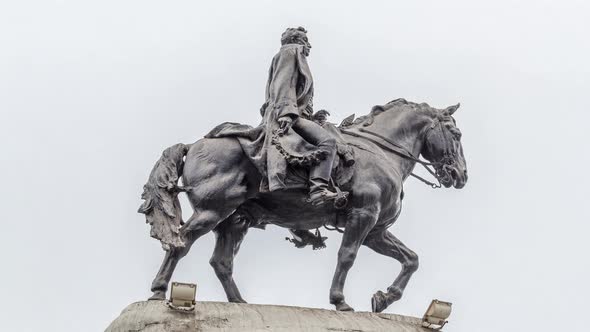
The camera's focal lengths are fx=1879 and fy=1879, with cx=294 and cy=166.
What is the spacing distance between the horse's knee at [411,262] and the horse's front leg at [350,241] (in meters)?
1.16

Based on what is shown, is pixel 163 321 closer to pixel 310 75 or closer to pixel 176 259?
pixel 176 259

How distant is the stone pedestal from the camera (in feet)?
72.7

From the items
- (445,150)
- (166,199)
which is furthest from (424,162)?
(166,199)

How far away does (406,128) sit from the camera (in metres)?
25.3

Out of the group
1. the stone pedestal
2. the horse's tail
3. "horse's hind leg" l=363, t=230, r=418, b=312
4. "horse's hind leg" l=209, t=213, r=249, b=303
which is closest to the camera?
the stone pedestal

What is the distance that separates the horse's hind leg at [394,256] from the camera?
2464 cm

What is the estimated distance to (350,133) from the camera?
25.0m

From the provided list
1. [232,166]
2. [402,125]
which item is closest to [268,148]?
[232,166]

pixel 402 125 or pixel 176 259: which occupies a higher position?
pixel 402 125

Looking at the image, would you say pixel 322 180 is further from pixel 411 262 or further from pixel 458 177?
pixel 458 177

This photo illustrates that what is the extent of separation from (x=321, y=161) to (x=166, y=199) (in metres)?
2.01

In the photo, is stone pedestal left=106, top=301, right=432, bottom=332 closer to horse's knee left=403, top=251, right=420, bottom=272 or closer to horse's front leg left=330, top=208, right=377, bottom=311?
horse's front leg left=330, top=208, right=377, bottom=311

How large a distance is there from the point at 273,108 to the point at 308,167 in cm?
110

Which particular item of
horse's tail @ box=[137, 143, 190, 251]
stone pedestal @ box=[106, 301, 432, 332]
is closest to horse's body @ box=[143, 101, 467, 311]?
horse's tail @ box=[137, 143, 190, 251]
